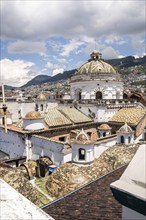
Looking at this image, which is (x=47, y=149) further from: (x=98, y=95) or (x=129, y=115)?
(x=98, y=95)

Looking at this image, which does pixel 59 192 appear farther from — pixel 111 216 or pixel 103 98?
pixel 103 98

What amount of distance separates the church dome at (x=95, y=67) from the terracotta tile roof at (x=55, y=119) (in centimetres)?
731

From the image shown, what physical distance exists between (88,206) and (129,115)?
23.0m

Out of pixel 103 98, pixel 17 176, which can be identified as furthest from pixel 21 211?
pixel 103 98

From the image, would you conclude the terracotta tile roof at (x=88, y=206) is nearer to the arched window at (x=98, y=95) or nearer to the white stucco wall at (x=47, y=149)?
the white stucco wall at (x=47, y=149)

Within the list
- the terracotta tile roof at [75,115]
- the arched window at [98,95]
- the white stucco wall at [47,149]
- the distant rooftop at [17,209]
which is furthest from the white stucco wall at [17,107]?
the distant rooftop at [17,209]

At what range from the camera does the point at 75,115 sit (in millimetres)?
28875

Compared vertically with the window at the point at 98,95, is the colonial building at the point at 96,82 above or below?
above

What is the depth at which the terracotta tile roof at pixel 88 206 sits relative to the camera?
17.4 ft

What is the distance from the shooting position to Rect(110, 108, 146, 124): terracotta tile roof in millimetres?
26850

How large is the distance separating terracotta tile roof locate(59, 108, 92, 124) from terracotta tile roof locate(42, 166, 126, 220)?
66.2 feet

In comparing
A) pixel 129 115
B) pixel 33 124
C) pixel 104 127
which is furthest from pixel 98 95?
pixel 33 124

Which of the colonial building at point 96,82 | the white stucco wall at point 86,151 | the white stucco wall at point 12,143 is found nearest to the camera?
the white stucco wall at point 86,151

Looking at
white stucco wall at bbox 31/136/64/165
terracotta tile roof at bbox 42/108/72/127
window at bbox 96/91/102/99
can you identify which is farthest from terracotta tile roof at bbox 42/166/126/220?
window at bbox 96/91/102/99
